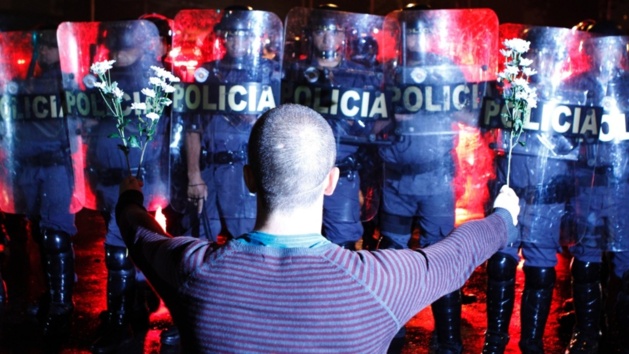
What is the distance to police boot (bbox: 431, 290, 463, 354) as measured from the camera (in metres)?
4.10

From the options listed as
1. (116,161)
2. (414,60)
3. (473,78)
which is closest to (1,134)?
(116,161)

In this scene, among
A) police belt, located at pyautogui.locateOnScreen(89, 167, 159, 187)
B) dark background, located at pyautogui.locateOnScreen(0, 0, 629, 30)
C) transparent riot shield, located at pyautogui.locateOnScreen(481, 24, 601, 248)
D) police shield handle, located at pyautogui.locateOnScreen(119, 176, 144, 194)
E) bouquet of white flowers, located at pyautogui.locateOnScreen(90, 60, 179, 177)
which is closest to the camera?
police shield handle, located at pyautogui.locateOnScreen(119, 176, 144, 194)

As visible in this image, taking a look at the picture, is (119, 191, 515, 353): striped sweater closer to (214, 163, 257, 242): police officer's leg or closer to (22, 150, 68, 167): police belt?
(214, 163, 257, 242): police officer's leg

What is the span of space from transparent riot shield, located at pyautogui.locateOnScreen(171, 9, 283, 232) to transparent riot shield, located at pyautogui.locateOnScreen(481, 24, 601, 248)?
1340 mm

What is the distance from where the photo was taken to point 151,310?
4.96 metres

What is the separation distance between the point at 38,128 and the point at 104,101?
22.1 inches

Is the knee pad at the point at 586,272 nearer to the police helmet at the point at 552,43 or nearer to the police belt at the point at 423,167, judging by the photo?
the police belt at the point at 423,167

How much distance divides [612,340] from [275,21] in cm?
278

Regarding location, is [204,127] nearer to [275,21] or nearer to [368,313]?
[275,21]

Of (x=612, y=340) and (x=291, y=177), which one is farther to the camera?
(x=612, y=340)

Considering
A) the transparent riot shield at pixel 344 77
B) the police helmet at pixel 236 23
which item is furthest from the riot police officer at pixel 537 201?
the police helmet at pixel 236 23

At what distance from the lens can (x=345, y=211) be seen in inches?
173

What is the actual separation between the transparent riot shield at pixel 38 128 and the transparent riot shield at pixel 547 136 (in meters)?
2.62

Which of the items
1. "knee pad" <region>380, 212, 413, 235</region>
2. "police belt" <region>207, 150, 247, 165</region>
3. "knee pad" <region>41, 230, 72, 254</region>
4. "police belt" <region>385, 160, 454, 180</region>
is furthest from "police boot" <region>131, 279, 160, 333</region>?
"police belt" <region>385, 160, 454, 180</region>
